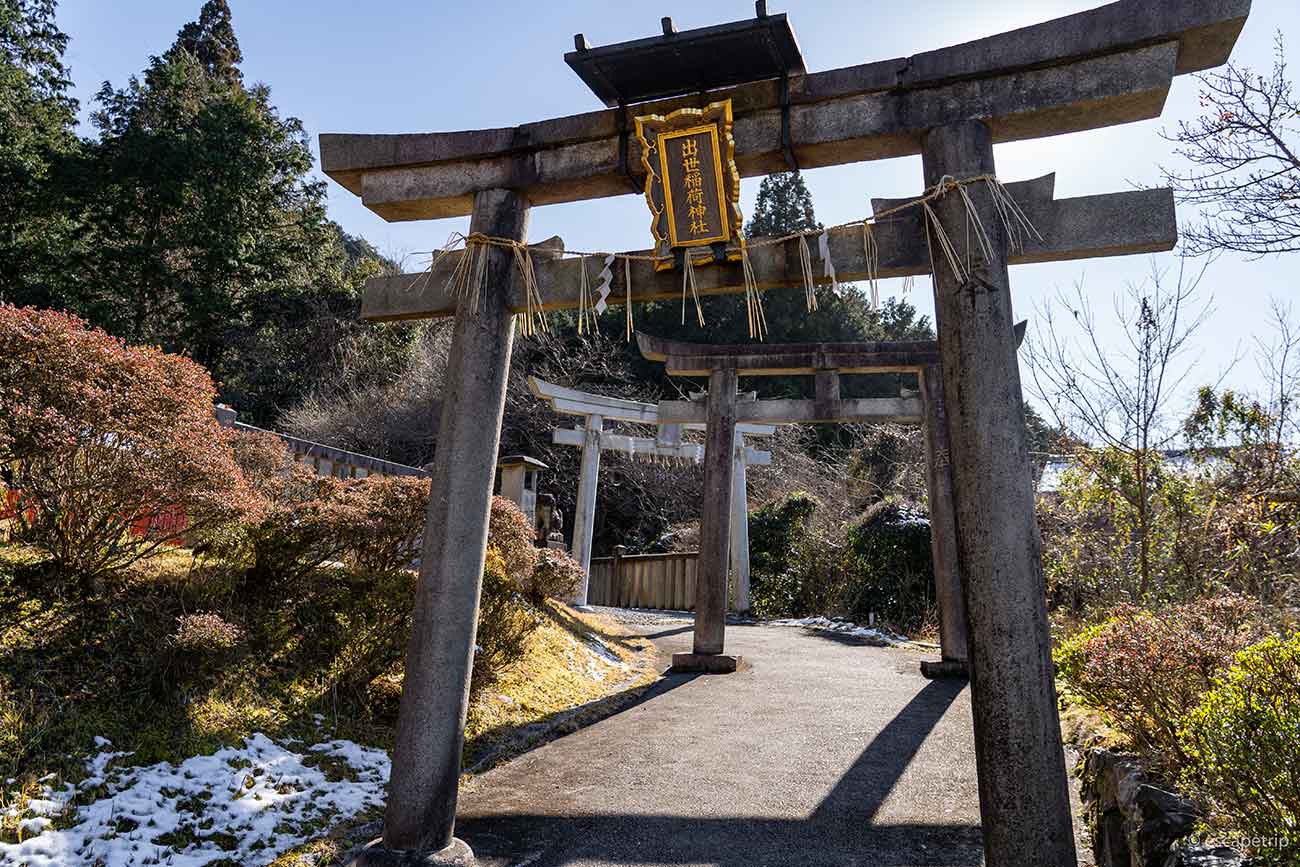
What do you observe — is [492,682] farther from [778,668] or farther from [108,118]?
[108,118]

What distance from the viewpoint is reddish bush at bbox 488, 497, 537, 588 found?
700 cm

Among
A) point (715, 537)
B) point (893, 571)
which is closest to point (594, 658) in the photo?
point (715, 537)

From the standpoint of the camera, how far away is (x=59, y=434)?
4527mm

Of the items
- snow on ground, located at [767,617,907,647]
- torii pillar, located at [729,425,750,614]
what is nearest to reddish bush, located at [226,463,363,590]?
snow on ground, located at [767,617,907,647]

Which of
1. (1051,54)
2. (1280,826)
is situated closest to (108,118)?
(1051,54)

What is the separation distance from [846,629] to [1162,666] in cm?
839

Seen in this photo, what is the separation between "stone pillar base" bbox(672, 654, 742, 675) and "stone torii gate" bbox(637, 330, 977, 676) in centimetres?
1

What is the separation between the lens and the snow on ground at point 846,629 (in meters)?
10.5

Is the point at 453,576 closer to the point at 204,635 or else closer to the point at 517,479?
the point at 204,635

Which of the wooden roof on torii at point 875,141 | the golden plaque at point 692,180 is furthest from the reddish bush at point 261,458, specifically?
the golden plaque at point 692,180

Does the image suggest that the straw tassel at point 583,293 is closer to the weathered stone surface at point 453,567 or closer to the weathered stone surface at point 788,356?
the weathered stone surface at point 453,567

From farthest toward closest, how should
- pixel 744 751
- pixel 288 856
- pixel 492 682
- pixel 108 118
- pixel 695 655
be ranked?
pixel 108 118 < pixel 695 655 < pixel 492 682 < pixel 744 751 < pixel 288 856

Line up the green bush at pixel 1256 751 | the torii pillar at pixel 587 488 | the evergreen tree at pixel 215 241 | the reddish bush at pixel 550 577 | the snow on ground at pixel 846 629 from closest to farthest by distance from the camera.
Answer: the green bush at pixel 1256 751, the reddish bush at pixel 550 577, the snow on ground at pixel 846 629, the torii pillar at pixel 587 488, the evergreen tree at pixel 215 241

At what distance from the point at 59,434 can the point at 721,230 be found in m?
4.12
